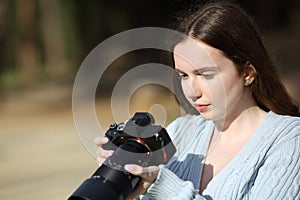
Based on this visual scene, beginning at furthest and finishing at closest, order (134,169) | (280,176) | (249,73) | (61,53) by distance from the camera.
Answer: (61,53) < (249,73) < (280,176) < (134,169)

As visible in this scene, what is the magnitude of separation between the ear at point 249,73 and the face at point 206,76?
3 centimetres

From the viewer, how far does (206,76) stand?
1.35 metres

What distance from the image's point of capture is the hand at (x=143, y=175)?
1.19 m

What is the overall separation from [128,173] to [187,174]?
309 mm

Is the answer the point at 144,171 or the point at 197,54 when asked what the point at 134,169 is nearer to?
the point at 144,171

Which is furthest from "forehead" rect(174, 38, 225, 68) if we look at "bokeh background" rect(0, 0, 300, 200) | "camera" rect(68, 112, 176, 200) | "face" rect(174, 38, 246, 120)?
"bokeh background" rect(0, 0, 300, 200)

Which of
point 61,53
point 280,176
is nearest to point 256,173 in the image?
point 280,176

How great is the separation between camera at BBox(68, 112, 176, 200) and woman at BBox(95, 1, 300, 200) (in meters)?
0.02

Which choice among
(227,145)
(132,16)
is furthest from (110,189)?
(132,16)

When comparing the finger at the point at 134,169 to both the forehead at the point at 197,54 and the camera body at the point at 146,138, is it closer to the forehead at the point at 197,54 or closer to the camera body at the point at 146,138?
the camera body at the point at 146,138

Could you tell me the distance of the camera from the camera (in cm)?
115

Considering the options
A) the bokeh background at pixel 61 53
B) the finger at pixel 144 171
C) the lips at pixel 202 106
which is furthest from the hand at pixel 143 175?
the bokeh background at pixel 61 53

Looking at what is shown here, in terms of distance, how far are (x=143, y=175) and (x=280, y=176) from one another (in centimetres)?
29

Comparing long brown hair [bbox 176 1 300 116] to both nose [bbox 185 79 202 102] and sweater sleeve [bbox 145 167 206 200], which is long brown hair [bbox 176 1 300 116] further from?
sweater sleeve [bbox 145 167 206 200]
